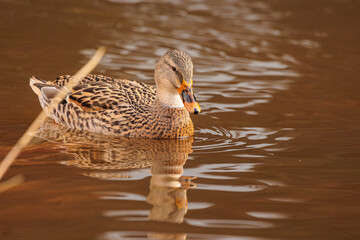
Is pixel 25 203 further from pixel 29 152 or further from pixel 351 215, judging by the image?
pixel 351 215

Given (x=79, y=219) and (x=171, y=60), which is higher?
(x=171, y=60)

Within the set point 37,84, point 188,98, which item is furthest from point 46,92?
point 188,98

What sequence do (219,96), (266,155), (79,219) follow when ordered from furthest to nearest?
(219,96)
(266,155)
(79,219)

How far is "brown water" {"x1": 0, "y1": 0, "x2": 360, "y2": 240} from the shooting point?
507 centimetres

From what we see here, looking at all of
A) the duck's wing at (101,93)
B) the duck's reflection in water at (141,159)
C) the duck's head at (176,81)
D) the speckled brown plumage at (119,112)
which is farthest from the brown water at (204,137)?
the duck's head at (176,81)

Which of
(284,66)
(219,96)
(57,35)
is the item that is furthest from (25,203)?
(57,35)

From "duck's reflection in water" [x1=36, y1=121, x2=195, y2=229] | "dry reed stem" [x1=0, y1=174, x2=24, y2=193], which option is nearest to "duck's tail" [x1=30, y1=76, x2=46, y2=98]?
"duck's reflection in water" [x1=36, y1=121, x2=195, y2=229]

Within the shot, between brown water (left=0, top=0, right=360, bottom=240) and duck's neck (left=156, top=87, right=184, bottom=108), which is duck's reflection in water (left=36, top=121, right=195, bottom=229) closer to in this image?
brown water (left=0, top=0, right=360, bottom=240)

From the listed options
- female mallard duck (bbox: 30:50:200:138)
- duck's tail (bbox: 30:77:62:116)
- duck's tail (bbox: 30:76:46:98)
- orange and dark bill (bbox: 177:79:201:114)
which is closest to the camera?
orange and dark bill (bbox: 177:79:201:114)

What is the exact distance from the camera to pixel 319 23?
1452cm

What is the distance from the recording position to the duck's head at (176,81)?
730cm

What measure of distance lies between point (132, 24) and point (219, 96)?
16.0 feet

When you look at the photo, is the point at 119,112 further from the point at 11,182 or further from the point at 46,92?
the point at 11,182

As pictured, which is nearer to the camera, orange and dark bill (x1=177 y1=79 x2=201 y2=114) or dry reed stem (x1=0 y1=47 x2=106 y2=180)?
dry reed stem (x1=0 y1=47 x2=106 y2=180)
